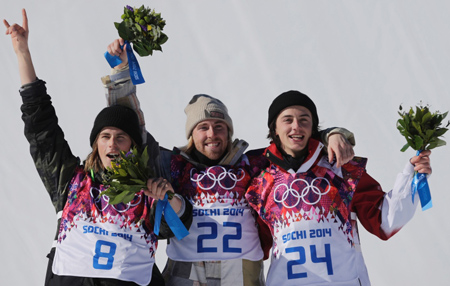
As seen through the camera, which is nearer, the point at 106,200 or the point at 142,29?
the point at 106,200

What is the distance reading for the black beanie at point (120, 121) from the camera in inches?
121

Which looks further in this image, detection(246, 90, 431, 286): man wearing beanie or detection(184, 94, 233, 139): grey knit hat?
detection(184, 94, 233, 139): grey knit hat

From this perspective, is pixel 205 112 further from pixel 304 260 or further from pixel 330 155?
pixel 304 260

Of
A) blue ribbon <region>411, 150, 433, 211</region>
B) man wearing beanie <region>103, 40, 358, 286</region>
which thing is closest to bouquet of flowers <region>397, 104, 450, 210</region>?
blue ribbon <region>411, 150, 433, 211</region>

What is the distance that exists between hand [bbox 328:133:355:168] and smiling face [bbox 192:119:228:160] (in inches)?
23.8

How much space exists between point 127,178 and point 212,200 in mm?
580

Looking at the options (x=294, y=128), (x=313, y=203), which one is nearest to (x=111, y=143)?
(x=294, y=128)

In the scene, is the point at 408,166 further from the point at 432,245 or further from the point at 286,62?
the point at 286,62

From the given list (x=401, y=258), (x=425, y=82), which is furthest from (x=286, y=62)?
(x=401, y=258)

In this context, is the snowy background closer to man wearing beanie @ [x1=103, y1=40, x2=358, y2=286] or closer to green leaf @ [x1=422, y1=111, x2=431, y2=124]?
man wearing beanie @ [x1=103, y1=40, x2=358, y2=286]

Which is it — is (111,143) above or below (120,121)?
below

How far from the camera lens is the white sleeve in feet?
9.60

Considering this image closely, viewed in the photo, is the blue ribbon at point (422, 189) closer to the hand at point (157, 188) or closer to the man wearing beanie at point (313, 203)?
the man wearing beanie at point (313, 203)

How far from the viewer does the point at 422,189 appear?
2855mm
